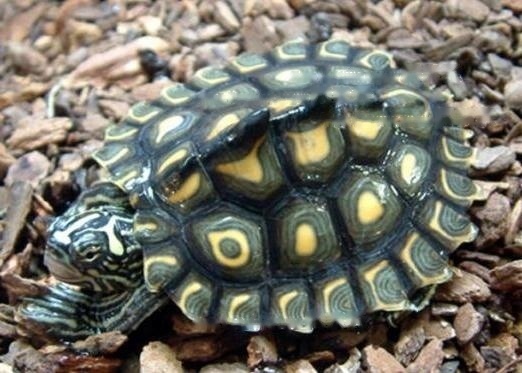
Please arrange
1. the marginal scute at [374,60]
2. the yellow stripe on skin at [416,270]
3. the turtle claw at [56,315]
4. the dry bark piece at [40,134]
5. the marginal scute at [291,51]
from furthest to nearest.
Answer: the dry bark piece at [40,134] < the marginal scute at [291,51] < the marginal scute at [374,60] < the turtle claw at [56,315] < the yellow stripe on skin at [416,270]

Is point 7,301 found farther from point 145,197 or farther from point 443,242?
point 443,242

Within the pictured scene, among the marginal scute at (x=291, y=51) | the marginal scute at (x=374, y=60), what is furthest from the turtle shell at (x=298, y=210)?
the marginal scute at (x=291, y=51)

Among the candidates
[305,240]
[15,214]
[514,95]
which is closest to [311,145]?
[305,240]

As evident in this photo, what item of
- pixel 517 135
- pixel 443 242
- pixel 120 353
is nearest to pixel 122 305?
pixel 120 353

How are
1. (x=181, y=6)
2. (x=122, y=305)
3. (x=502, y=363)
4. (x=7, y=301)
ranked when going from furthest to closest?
(x=181, y=6), (x=7, y=301), (x=122, y=305), (x=502, y=363)

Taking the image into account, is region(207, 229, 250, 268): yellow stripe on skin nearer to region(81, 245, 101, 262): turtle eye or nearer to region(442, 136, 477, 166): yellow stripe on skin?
region(81, 245, 101, 262): turtle eye

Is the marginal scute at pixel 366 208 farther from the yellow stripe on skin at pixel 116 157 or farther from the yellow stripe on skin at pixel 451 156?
the yellow stripe on skin at pixel 116 157

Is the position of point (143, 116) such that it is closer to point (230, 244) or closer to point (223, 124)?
point (223, 124)
